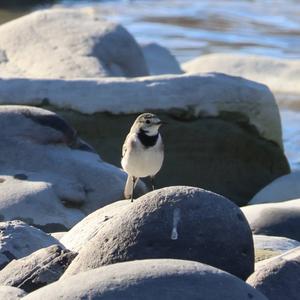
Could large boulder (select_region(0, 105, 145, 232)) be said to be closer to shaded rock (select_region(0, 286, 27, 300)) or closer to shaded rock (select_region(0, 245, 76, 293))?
shaded rock (select_region(0, 245, 76, 293))

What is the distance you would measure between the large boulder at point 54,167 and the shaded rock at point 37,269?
2174mm

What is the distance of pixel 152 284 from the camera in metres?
4.75

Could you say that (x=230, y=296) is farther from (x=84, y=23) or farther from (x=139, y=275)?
(x=84, y=23)

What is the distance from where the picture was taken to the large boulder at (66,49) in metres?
12.0

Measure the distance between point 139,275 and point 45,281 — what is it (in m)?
0.95

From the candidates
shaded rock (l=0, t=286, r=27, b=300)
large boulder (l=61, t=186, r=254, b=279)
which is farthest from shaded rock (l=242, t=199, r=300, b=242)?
shaded rock (l=0, t=286, r=27, b=300)

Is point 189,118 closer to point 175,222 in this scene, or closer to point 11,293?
point 175,222

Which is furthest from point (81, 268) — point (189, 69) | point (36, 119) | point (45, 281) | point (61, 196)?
point (189, 69)

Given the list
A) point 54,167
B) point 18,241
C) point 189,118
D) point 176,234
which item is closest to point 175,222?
point 176,234

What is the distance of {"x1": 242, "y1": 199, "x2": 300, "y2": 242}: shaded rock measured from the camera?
757cm

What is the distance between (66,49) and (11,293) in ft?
24.4

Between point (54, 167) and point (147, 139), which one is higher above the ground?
point (147, 139)

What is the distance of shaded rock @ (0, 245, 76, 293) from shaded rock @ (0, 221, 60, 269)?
227mm

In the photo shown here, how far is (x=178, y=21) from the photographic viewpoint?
19.8 meters
